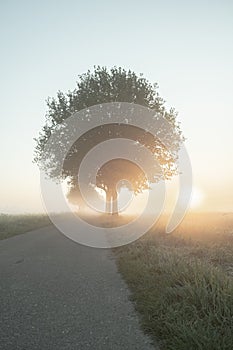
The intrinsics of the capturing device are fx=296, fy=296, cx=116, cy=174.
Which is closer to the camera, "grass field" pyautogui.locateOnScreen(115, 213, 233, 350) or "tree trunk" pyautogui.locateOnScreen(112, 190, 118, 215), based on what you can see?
"grass field" pyautogui.locateOnScreen(115, 213, 233, 350)

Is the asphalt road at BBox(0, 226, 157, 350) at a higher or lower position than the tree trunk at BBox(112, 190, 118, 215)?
lower

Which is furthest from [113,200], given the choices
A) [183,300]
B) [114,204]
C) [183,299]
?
[183,300]

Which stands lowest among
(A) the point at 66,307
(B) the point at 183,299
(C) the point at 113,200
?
(A) the point at 66,307

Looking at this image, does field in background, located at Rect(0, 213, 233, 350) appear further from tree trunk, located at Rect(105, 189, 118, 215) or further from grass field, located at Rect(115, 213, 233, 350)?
tree trunk, located at Rect(105, 189, 118, 215)

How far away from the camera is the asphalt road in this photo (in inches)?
224

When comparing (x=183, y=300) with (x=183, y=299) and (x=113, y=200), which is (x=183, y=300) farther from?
(x=113, y=200)

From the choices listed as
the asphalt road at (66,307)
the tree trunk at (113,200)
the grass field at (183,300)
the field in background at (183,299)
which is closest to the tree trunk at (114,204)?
the tree trunk at (113,200)

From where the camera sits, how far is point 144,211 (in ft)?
118

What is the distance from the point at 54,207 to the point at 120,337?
4444 cm

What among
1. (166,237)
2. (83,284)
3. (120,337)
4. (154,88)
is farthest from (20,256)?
(154,88)

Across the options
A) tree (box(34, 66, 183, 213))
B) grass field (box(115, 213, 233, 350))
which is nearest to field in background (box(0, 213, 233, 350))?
grass field (box(115, 213, 233, 350))

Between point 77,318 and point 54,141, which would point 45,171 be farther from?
point 77,318

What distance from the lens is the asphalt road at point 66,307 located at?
5688mm

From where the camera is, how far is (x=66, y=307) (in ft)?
24.5
